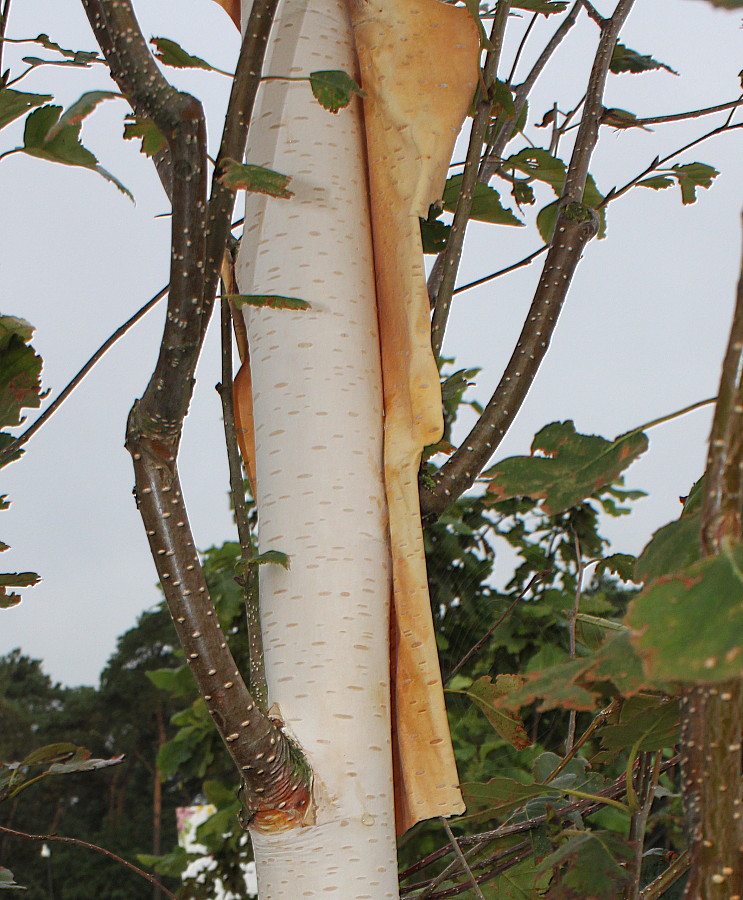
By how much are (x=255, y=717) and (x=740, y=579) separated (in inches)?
6.6

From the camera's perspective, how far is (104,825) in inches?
120

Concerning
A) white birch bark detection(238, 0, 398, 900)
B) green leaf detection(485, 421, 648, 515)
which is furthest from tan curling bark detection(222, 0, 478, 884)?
green leaf detection(485, 421, 648, 515)

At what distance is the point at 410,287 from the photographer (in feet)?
1.13

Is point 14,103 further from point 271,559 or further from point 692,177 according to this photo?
point 692,177

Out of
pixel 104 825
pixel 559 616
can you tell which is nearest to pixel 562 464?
pixel 559 616

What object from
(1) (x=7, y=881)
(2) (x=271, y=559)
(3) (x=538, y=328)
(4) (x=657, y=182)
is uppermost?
(4) (x=657, y=182)

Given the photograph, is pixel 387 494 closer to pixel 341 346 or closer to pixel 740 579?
pixel 341 346

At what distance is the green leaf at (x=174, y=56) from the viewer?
27 cm

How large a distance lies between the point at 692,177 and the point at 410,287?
0.25 meters

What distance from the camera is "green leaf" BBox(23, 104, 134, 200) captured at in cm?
31

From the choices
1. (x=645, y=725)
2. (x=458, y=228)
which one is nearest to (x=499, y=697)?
(x=645, y=725)

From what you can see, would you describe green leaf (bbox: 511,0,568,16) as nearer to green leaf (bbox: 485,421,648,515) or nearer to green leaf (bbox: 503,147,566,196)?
green leaf (bbox: 503,147,566,196)

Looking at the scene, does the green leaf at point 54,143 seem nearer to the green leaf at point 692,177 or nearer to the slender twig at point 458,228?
the slender twig at point 458,228

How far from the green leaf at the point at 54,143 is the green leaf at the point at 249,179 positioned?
4.0 inches
